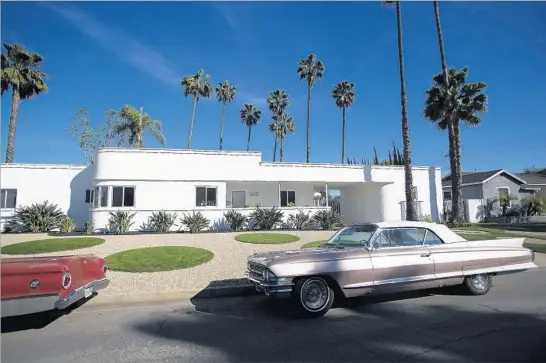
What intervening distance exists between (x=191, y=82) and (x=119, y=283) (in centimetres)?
3305

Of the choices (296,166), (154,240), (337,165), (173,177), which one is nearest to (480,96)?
(337,165)

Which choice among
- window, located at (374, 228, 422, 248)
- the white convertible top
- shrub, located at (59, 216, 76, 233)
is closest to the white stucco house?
shrub, located at (59, 216, 76, 233)

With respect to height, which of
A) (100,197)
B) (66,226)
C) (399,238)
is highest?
(100,197)

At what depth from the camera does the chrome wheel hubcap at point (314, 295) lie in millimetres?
5633

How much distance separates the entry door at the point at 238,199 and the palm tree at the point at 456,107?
14.4 m

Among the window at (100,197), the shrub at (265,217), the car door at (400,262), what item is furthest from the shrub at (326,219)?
the car door at (400,262)

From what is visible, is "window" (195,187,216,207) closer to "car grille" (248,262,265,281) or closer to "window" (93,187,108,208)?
"window" (93,187,108,208)

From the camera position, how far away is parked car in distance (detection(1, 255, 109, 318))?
14.8ft

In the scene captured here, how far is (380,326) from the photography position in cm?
508

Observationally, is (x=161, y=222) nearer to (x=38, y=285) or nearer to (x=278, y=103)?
(x=38, y=285)

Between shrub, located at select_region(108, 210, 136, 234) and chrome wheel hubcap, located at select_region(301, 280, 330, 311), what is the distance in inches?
551

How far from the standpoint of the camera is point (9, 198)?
1905 centimetres

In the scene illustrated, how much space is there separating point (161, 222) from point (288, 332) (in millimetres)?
14273

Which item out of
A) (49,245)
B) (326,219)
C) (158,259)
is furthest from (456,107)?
(49,245)
